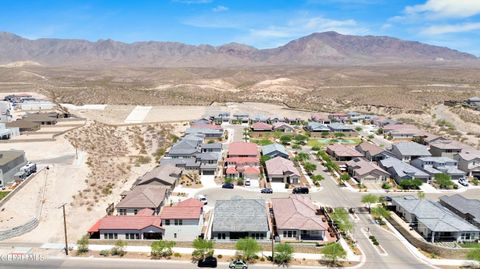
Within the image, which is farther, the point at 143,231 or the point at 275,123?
the point at 275,123

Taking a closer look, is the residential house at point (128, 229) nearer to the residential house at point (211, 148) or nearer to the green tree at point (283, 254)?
the green tree at point (283, 254)

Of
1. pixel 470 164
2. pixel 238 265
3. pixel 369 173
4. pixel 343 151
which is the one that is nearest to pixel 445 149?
pixel 470 164

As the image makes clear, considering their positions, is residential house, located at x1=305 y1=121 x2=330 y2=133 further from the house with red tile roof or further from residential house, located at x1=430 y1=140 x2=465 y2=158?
residential house, located at x1=430 y1=140 x2=465 y2=158

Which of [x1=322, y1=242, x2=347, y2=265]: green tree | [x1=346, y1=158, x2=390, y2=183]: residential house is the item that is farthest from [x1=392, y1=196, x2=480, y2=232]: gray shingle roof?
[x1=322, y1=242, x2=347, y2=265]: green tree

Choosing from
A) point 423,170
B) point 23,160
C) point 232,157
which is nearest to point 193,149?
point 232,157

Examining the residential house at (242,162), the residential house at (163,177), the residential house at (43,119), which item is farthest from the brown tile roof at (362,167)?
the residential house at (43,119)

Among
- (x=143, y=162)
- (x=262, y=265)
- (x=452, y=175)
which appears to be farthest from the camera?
(x=143, y=162)

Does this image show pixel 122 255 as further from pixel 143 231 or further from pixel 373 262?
pixel 373 262
